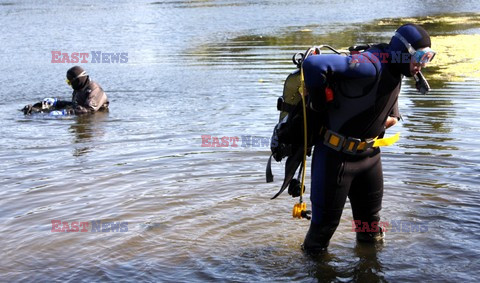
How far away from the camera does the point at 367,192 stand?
14.3ft

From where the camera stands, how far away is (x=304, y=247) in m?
4.63

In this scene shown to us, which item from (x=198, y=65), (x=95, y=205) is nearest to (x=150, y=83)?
(x=198, y=65)

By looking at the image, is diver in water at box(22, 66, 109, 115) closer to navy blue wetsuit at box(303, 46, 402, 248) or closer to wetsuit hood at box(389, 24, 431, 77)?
navy blue wetsuit at box(303, 46, 402, 248)

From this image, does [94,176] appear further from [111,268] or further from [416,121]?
[416,121]

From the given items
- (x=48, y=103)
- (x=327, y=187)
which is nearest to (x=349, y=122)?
(x=327, y=187)

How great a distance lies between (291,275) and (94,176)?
324 centimetres

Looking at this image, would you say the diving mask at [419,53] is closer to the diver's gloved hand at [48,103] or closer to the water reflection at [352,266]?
the water reflection at [352,266]

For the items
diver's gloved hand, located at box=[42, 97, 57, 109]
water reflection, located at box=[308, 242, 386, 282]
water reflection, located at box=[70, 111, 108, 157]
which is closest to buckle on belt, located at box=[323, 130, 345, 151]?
water reflection, located at box=[308, 242, 386, 282]

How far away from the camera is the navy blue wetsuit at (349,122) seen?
383 centimetres

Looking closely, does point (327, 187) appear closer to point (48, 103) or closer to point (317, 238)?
point (317, 238)

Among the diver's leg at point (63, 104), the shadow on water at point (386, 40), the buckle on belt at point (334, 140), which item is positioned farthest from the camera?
the diver's leg at point (63, 104)

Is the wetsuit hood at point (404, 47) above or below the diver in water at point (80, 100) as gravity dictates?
above

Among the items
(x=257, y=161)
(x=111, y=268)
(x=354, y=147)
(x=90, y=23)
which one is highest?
(x=90, y=23)

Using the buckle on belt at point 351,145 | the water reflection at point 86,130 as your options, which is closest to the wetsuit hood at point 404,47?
the buckle on belt at point 351,145
